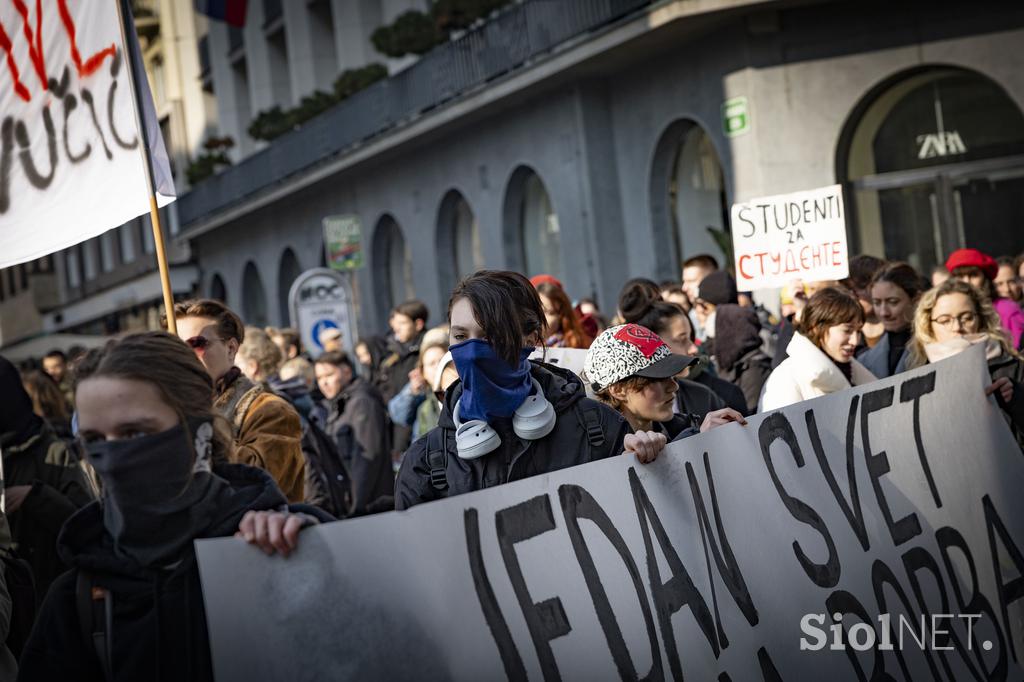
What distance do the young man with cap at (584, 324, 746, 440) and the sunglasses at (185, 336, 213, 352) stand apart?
4.32 ft

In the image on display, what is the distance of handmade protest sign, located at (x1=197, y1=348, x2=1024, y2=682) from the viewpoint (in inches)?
130

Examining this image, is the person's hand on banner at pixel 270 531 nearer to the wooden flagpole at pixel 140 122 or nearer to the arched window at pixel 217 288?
the wooden flagpole at pixel 140 122

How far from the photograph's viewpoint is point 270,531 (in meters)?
3.19

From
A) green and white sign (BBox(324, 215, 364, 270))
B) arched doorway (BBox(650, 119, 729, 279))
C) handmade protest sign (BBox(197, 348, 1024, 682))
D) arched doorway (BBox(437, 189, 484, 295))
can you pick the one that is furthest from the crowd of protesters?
arched doorway (BBox(437, 189, 484, 295))

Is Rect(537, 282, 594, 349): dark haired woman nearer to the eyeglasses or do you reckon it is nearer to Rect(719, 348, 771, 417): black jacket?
Rect(719, 348, 771, 417): black jacket

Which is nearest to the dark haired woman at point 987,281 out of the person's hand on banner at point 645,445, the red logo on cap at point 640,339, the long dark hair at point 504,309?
the red logo on cap at point 640,339

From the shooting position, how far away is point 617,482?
3977 mm

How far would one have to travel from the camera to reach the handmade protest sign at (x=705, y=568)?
3297 mm

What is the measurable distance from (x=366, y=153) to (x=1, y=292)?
47.6 m

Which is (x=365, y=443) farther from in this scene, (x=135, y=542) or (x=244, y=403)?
(x=135, y=542)

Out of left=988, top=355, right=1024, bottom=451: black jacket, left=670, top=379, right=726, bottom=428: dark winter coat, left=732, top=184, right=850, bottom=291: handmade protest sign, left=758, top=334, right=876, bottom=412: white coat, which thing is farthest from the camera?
left=732, top=184, right=850, bottom=291: handmade protest sign

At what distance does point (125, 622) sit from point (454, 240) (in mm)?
21608

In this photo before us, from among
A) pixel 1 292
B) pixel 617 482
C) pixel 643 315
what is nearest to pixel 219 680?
pixel 617 482

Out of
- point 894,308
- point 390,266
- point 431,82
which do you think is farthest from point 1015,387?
point 390,266
